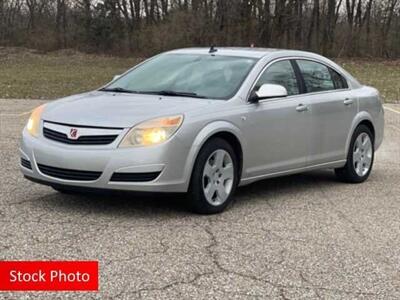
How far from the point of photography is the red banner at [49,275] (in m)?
4.32

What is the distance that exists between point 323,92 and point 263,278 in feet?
12.2

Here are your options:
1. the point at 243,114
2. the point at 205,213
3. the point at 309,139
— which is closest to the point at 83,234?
the point at 205,213

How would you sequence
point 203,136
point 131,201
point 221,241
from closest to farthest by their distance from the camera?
point 221,241 → point 203,136 → point 131,201

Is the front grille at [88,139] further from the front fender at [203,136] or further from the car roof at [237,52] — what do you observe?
the car roof at [237,52]

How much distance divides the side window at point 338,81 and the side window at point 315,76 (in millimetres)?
66

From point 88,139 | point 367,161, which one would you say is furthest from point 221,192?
point 367,161

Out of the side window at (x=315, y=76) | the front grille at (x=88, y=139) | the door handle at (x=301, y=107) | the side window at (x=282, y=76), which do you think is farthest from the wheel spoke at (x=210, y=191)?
the side window at (x=315, y=76)

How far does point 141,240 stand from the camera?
5430 millimetres

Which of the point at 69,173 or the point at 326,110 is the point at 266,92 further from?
the point at 69,173

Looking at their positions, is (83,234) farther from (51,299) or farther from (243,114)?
(243,114)

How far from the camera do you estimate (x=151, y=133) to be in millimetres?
5980

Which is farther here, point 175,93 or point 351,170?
point 351,170

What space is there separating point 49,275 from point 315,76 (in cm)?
446

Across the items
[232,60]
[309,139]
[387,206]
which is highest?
[232,60]
